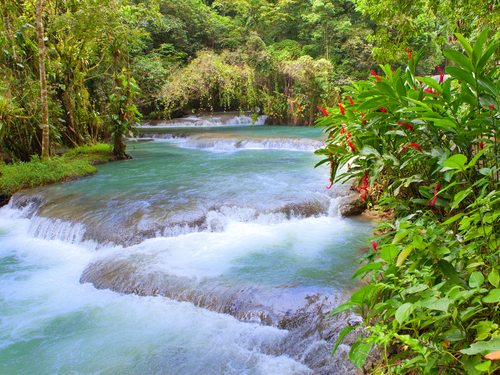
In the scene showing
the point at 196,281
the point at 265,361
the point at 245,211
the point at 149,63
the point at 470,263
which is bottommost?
the point at 265,361

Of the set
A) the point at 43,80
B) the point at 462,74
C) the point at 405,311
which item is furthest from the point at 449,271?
the point at 43,80

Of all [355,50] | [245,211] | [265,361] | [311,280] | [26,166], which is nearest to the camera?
[265,361]

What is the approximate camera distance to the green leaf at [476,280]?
4.42 ft

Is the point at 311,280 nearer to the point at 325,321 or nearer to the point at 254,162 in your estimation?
the point at 325,321

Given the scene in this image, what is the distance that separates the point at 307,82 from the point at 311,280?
1764 cm

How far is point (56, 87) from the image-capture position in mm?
10609

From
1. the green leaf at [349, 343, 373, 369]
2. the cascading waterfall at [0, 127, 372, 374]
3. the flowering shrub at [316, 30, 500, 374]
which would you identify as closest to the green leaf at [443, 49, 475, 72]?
the flowering shrub at [316, 30, 500, 374]

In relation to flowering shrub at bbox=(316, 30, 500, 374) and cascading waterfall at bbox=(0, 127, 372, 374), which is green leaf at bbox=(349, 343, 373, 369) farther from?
cascading waterfall at bbox=(0, 127, 372, 374)

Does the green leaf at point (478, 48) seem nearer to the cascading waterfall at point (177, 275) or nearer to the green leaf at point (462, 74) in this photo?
the green leaf at point (462, 74)

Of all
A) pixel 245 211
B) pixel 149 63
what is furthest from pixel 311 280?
pixel 149 63

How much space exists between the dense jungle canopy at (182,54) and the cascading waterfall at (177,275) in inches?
125

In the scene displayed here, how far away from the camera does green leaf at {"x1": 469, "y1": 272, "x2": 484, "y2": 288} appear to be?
1.35m

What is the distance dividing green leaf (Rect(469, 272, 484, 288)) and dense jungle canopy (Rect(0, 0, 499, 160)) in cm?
450

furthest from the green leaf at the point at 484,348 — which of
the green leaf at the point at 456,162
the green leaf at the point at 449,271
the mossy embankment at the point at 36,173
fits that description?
the mossy embankment at the point at 36,173
